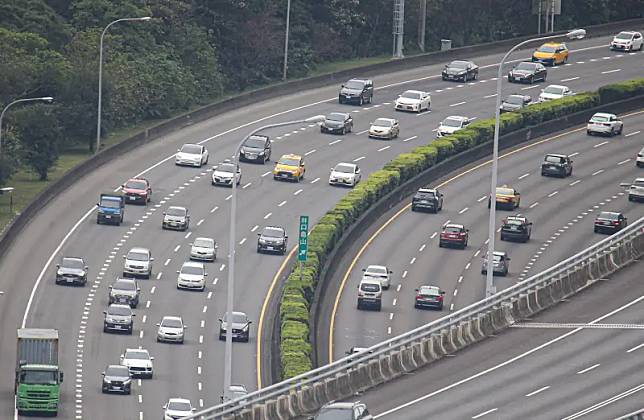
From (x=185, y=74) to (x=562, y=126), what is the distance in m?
26.9

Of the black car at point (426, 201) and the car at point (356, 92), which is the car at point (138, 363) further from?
the car at point (356, 92)

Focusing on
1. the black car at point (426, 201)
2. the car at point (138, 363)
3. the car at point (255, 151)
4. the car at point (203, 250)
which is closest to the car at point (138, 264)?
the car at point (203, 250)

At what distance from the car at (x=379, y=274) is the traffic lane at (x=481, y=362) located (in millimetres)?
34380

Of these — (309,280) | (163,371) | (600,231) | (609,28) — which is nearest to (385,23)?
(609,28)

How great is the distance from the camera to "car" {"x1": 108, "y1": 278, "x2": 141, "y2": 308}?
10081 centimetres

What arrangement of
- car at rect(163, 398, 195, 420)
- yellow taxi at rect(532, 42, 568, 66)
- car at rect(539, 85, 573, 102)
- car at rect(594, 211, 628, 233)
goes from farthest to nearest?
yellow taxi at rect(532, 42, 568, 66) < car at rect(539, 85, 573, 102) < car at rect(594, 211, 628, 233) < car at rect(163, 398, 195, 420)

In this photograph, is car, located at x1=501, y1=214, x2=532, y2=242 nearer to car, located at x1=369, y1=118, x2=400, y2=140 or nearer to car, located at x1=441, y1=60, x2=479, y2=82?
car, located at x1=369, y1=118, x2=400, y2=140

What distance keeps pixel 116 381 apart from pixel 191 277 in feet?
57.6

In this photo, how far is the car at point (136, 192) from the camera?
117500 millimetres

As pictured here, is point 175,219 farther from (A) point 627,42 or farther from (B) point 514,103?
(A) point 627,42

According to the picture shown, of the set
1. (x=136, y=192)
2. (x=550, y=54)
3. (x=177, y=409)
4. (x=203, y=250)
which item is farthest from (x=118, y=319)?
(x=550, y=54)

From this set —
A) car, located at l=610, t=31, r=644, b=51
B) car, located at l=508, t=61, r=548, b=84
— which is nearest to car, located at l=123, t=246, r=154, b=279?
car, located at l=508, t=61, r=548, b=84

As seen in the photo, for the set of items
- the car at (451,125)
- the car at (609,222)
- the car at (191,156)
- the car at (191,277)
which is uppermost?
the car at (451,125)

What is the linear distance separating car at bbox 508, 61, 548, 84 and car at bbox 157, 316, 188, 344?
57.8 meters
